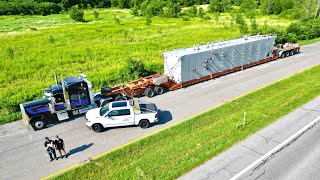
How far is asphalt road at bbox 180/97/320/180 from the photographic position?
12.4m

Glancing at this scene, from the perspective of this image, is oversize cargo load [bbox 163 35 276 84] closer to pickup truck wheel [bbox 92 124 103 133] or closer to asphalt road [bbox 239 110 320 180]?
pickup truck wheel [bbox 92 124 103 133]

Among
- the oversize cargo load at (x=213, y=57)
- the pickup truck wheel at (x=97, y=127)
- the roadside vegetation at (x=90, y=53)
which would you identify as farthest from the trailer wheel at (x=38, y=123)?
the oversize cargo load at (x=213, y=57)

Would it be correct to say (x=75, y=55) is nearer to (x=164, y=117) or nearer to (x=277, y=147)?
(x=164, y=117)

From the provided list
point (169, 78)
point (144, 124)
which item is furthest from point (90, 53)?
point (144, 124)

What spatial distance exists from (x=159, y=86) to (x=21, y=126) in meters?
11.1

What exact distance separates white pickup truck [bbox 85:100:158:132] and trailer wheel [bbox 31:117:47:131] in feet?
10.2

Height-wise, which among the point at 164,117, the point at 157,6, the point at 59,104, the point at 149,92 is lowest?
the point at 164,117

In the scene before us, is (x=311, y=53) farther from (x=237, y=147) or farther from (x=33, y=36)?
(x=33, y=36)

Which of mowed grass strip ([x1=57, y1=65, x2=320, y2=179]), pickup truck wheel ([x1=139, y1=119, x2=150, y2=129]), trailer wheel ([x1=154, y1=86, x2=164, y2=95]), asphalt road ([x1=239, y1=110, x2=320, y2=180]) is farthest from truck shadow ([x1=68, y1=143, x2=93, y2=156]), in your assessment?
trailer wheel ([x1=154, y1=86, x2=164, y2=95])

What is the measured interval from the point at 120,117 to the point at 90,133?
2.17m

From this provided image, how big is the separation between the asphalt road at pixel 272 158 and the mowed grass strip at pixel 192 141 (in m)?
0.49

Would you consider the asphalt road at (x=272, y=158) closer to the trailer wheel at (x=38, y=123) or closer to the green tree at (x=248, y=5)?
the trailer wheel at (x=38, y=123)

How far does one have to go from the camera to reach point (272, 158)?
13492mm

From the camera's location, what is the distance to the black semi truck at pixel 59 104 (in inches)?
690
